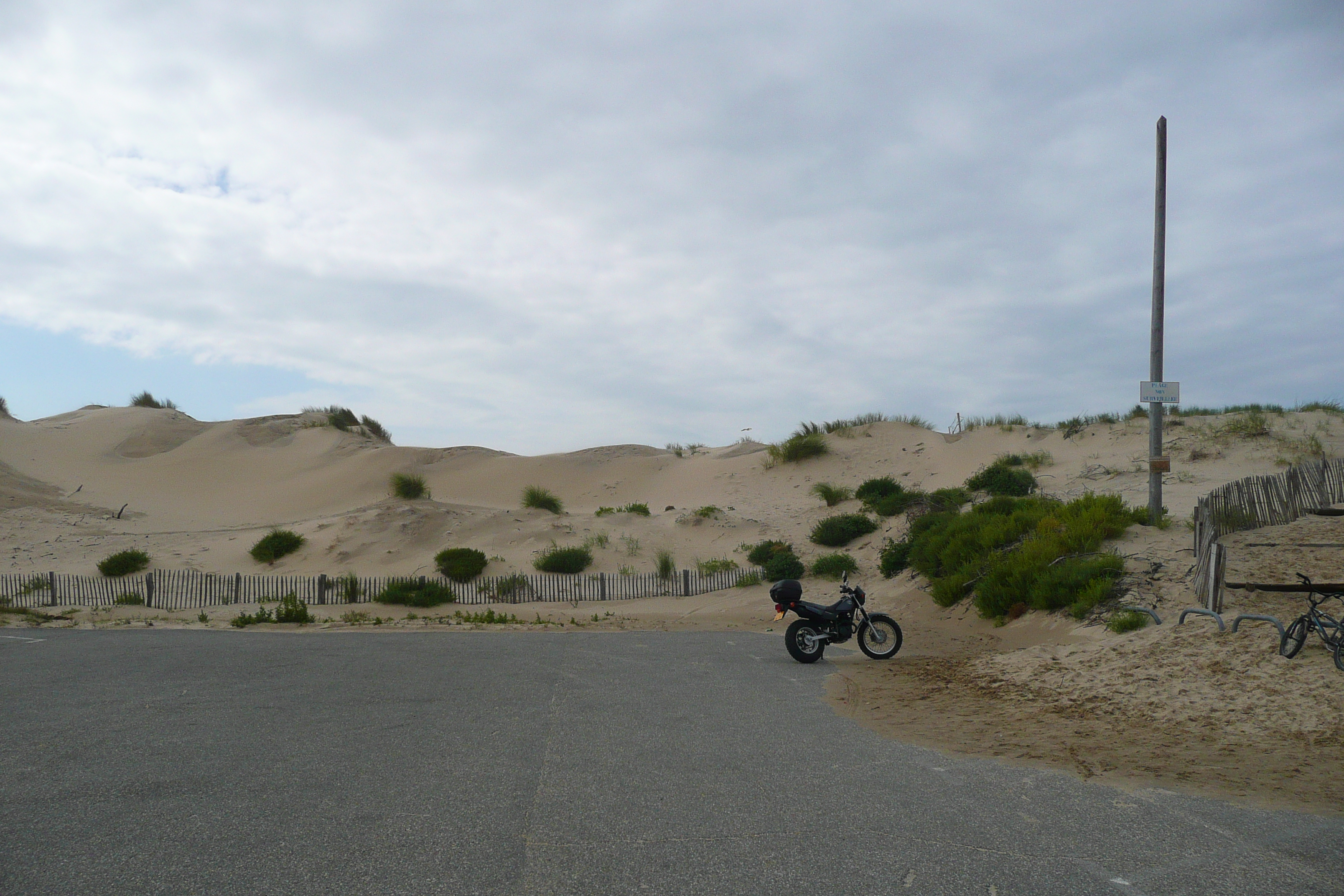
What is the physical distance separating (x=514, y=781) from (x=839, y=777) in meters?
2.32

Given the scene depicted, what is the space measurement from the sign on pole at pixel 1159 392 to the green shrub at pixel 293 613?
17.9m

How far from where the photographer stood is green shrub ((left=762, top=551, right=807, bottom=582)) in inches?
901

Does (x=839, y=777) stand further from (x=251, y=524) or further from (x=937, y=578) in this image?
(x=251, y=524)

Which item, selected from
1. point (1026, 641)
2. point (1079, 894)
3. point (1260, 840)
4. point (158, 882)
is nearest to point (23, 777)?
point (158, 882)

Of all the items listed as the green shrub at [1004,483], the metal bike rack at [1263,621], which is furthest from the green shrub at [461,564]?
the metal bike rack at [1263,621]

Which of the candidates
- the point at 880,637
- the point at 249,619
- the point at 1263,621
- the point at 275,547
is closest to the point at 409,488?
the point at 275,547

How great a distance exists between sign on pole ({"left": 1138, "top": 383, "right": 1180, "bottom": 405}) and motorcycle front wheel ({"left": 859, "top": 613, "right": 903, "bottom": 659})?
6885 millimetres

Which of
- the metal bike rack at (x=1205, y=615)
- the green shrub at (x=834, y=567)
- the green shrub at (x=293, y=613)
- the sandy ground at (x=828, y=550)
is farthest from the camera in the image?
the green shrub at (x=834, y=567)

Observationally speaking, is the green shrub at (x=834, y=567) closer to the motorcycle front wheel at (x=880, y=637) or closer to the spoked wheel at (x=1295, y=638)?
the motorcycle front wheel at (x=880, y=637)

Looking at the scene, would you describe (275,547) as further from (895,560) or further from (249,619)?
(895,560)

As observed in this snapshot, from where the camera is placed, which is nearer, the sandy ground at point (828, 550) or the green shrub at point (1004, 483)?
the sandy ground at point (828, 550)

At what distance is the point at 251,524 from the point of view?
37.8m

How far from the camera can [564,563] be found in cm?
2589

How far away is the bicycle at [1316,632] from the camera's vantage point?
7832mm
